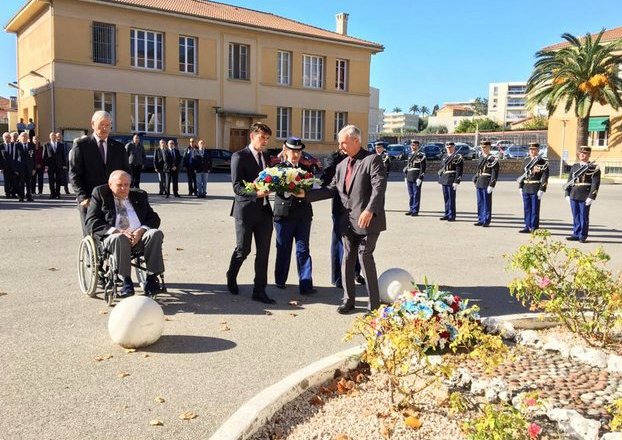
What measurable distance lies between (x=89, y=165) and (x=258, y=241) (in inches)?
86.2

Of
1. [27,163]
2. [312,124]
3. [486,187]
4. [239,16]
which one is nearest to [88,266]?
[486,187]

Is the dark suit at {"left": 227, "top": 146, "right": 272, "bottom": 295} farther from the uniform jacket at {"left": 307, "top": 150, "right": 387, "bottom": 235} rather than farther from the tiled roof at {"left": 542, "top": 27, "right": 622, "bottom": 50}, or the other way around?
the tiled roof at {"left": 542, "top": 27, "right": 622, "bottom": 50}

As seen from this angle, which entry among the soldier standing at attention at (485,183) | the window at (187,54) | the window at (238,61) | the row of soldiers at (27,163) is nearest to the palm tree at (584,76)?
the window at (238,61)

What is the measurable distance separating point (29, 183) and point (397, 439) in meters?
16.2

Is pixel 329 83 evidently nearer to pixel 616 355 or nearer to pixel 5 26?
pixel 5 26

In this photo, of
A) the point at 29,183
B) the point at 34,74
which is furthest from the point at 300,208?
the point at 34,74

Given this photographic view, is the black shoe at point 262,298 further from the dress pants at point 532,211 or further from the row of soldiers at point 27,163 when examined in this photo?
the row of soldiers at point 27,163

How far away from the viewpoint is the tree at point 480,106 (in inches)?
6374

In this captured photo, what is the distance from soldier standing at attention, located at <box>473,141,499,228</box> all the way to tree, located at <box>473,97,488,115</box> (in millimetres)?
149023

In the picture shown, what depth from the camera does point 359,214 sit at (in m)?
6.50

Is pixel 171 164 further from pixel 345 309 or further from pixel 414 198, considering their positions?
pixel 345 309

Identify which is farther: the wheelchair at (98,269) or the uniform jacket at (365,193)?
the wheelchair at (98,269)

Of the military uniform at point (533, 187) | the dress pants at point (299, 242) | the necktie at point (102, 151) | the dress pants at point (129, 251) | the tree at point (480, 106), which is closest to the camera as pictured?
the dress pants at point (129, 251)

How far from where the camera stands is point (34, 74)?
37.8 m
